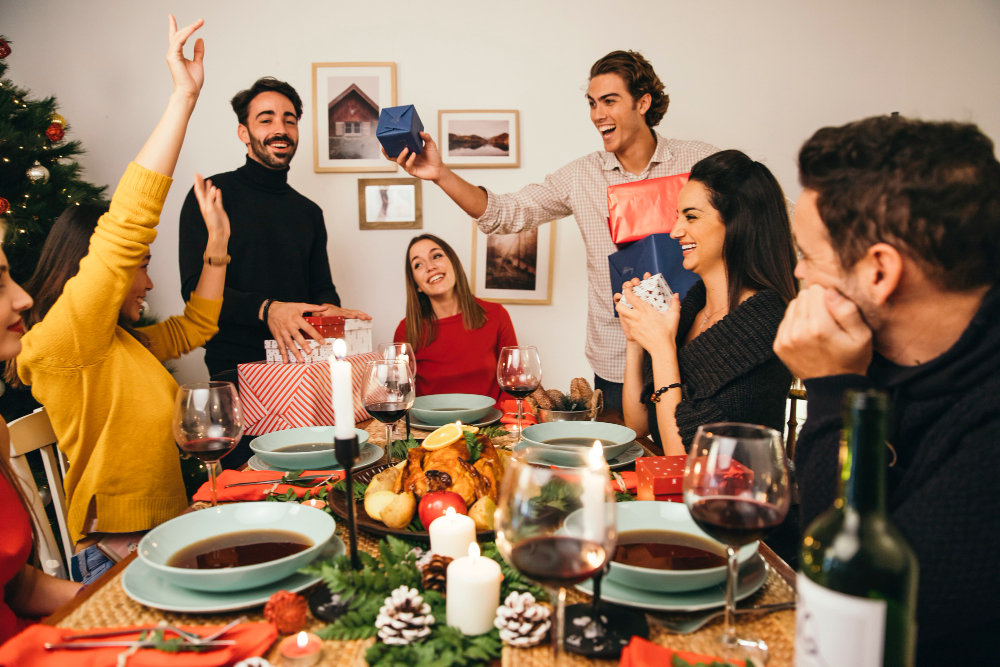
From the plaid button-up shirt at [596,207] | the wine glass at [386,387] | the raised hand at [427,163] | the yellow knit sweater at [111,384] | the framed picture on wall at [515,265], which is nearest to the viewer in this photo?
the wine glass at [386,387]

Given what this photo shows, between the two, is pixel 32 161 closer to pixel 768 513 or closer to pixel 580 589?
pixel 580 589

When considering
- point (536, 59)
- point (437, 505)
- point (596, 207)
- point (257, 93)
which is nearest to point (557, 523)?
point (437, 505)

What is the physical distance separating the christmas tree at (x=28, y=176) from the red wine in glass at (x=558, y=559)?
2.58m

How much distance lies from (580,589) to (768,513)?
256 millimetres

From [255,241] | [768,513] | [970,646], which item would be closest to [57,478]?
[255,241]

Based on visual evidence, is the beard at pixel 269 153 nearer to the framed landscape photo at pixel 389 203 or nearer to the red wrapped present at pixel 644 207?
the framed landscape photo at pixel 389 203

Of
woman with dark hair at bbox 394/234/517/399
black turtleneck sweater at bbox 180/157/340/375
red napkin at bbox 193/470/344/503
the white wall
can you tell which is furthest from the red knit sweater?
red napkin at bbox 193/470/344/503

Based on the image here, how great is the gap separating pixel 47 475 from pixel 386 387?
3.29 ft

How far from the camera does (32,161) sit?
2594 millimetres

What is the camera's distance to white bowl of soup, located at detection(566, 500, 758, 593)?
77 centimetres

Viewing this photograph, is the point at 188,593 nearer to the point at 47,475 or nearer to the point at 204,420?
the point at 204,420

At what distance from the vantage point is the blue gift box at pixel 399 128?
220 cm

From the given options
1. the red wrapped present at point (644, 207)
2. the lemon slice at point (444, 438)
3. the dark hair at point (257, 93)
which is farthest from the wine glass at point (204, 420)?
the dark hair at point (257, 93)

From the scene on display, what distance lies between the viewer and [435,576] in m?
0.83
